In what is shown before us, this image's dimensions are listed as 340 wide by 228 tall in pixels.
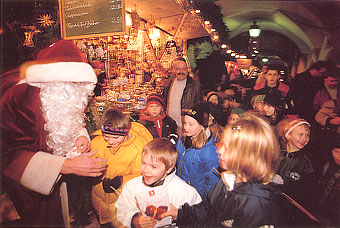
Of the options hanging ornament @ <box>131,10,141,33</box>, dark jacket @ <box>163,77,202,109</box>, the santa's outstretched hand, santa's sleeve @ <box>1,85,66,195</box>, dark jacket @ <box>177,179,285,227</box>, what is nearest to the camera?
dark jacket @ <box>177,179,285,227</box>

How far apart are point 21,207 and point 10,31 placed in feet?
4.25

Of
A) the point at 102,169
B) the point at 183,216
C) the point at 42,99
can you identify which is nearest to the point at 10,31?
the point at 42,99

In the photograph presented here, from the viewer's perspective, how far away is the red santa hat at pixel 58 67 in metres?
1.43

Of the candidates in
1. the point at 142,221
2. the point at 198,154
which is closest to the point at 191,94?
the point at 198,154

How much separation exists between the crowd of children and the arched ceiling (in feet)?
0.89

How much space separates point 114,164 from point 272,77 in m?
1.31

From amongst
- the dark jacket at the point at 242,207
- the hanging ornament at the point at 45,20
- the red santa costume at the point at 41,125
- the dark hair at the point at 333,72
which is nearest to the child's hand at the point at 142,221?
the dark jacket at the point at 242,207

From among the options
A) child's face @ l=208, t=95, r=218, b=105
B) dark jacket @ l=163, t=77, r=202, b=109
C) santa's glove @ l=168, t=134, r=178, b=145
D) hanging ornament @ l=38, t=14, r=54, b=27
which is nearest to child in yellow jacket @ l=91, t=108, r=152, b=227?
santa's glove @ l=168, t=134, r=178, b=145

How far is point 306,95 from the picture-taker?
153 cm

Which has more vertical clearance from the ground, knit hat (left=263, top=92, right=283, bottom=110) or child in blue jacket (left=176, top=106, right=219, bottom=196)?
knit hat (left=263, top=92, right=283, bottom=110)

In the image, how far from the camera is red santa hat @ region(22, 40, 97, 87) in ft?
4.68

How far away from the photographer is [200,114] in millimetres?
1723

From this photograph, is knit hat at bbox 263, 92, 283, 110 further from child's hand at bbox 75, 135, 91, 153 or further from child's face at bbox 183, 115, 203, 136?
child's hand at bbox 75, 135, 91, 153

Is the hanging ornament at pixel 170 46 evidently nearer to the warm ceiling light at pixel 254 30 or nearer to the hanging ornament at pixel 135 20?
the hanging ornament at pixel 135 20
